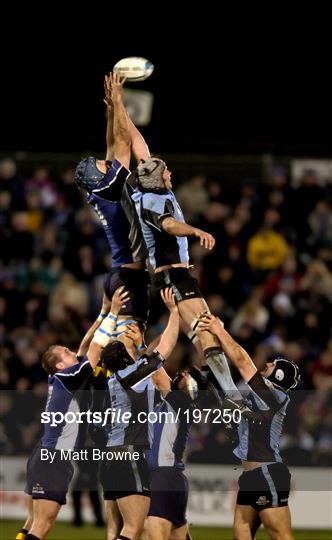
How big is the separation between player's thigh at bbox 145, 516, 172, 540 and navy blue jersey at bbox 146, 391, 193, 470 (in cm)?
47

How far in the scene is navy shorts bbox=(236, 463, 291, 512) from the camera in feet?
36.2

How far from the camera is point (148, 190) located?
1148 cm

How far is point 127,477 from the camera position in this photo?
11094 millimetres

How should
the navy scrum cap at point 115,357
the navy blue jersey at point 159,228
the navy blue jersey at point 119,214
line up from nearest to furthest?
1. the navy scrum cap at point 115,357
2. the navy blue jersey at point 159,228
3. the navy blue jersey at point 119,214

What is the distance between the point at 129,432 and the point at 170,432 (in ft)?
1.54

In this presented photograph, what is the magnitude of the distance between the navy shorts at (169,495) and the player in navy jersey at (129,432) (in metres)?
0.21

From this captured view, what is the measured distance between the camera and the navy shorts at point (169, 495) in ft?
37.2

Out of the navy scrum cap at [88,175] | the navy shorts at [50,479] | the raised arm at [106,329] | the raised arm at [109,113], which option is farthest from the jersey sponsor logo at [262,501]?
the raised arm at [109,113]

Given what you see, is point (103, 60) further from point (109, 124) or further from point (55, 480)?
point (55, 480)

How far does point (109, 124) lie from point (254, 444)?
315 cm

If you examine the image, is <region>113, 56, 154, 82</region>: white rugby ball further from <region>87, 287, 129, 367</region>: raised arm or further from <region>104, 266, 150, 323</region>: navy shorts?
<region>87, 287, 129, 367</region>: raised arm

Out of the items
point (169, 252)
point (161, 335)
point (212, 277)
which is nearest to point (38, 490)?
point (161, 335)

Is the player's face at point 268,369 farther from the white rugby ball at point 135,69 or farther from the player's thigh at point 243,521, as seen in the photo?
the white rugby ball at point 135,69

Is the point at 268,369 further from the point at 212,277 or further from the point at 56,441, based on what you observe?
the point at 212,277
